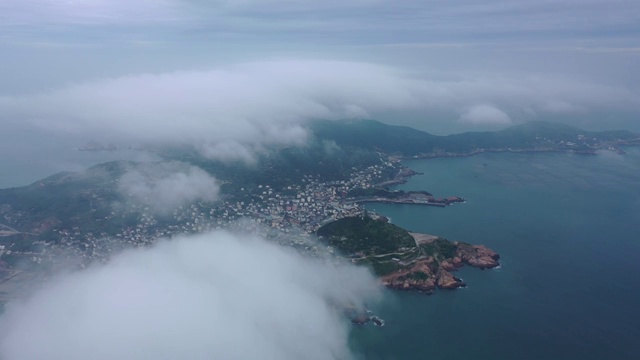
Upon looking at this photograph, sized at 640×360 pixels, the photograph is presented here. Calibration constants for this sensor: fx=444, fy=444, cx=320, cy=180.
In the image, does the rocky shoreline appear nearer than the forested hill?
Yes

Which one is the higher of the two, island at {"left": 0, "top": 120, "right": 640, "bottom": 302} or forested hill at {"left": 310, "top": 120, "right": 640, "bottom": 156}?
forested hill at {"left": 310, "top": 120, "right": 640, "bottom": 156}

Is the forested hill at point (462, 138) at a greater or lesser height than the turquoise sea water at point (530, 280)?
greater

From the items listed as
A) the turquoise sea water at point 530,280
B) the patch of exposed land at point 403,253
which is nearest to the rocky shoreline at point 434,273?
the patch of exposed land at point 403,253

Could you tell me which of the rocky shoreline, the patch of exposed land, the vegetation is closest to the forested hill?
the vegetation

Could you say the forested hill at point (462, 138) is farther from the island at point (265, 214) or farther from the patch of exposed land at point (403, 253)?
the patch of exposed land at point (403, 253)

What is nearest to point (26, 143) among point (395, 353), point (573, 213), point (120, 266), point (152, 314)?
point (120, 266)

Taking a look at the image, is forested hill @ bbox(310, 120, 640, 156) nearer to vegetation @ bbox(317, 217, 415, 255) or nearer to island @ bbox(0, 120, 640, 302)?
island @ bbox(0, 120, 640, 302)

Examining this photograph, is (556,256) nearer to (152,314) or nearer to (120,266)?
(152,314)
